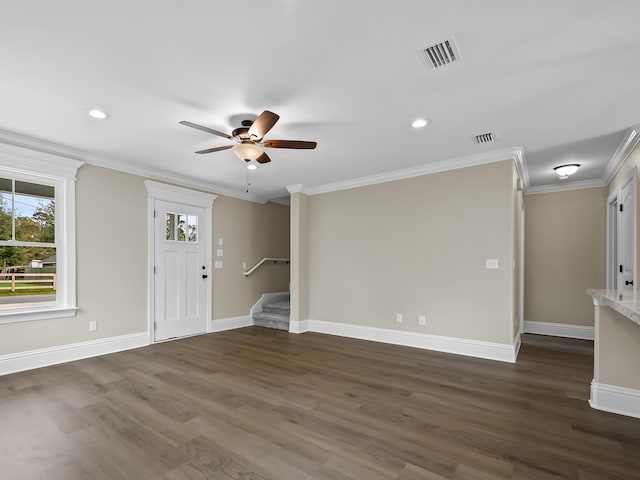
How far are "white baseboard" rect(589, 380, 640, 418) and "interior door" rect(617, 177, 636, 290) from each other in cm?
161

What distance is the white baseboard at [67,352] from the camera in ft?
11.2

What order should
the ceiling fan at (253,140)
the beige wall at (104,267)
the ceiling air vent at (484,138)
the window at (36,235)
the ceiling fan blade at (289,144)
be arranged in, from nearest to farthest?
the ceiling fan at (253,140) → the ceiling fan blade at (289,144) → the ceiling air vent at (484,138) → the window at (36,235) → the beige wall at (104,267)

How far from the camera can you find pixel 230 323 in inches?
227

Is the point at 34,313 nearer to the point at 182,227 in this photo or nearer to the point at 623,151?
the point at 182,227

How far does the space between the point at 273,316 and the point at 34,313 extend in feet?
11.2

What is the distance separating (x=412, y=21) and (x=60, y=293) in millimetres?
4554

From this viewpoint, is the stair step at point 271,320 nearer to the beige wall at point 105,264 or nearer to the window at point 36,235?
the beige wall at point 105,264

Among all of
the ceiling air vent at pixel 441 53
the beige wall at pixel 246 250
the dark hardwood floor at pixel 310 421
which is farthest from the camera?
the beige wall at pixel 246 250

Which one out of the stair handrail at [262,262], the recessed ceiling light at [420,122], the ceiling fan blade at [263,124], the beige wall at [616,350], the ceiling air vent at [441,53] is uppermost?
the ceiling air vent at [441,53]

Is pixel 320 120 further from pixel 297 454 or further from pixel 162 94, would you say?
pixel 297 454

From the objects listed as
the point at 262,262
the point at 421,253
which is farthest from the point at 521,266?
the point at 262,262

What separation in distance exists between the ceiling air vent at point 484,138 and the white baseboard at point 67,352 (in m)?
4.98

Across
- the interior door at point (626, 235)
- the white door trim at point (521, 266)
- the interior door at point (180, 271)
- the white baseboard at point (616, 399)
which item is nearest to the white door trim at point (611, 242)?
the interior door at point (626, 235)

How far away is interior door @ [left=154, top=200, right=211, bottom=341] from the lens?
15.7ft
